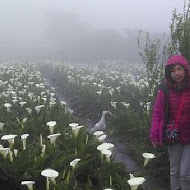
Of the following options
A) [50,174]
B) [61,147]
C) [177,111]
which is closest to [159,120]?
[177,111]

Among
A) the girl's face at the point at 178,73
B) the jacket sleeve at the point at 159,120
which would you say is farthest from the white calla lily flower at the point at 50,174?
the girl's face at the point at 178,73

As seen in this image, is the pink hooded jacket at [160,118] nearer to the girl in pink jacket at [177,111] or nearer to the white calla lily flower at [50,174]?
the girl in pink jacket at [177,111]

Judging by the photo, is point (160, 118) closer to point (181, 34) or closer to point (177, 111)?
point (177, 111)

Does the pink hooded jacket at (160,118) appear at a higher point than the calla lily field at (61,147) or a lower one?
higher

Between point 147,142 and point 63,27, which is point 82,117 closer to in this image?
point 147,142

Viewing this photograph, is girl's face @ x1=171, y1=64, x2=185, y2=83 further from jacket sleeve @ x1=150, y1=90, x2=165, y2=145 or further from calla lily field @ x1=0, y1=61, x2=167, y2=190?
calla lily field @ x1=0, y1=61, x2=167, y2=190

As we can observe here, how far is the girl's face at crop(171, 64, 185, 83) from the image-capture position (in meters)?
4.91

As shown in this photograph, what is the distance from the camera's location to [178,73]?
4.92 metres

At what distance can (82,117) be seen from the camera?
12.1 meters

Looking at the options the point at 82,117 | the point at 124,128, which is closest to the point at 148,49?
the point at 124,128

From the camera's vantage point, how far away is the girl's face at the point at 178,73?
4.91 m

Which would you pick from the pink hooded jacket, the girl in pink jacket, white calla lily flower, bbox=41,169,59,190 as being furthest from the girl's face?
white calla lily flower, bbox=41,169,59,190

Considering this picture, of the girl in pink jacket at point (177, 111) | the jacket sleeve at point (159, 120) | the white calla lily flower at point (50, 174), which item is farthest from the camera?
the jacket sleeve at point (159, 120)

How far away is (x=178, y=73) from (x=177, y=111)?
47cm
